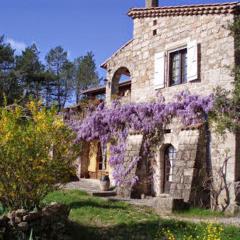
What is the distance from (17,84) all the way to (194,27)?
23425mm

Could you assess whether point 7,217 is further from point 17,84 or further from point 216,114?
point 17,84

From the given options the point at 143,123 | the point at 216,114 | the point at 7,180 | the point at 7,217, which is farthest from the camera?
the point at 143,123

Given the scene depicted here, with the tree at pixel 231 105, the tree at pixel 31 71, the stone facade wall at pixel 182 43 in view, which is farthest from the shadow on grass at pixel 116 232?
the tree at pixel 31 71

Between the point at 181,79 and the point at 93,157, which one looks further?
the point at 93,157

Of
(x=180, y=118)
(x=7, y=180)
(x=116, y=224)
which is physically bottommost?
(x=116, y=224)

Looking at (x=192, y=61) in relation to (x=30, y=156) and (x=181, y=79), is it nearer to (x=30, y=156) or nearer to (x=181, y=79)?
(x=181, y=79)

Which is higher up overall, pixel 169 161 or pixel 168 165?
pixel 169 161

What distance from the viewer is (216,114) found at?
14.4m

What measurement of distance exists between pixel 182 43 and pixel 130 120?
3.74m

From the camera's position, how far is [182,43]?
53.7ft

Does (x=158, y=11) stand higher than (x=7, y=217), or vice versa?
(x=158, y=11)

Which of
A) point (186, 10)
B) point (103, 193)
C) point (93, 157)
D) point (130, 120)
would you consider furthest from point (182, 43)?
point (93, 157)

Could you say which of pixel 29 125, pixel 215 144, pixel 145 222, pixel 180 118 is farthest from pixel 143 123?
pixel 29 125

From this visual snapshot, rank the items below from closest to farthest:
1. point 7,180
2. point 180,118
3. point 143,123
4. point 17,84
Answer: point 7,180, point 180,118, point 143,123, point 17,84
